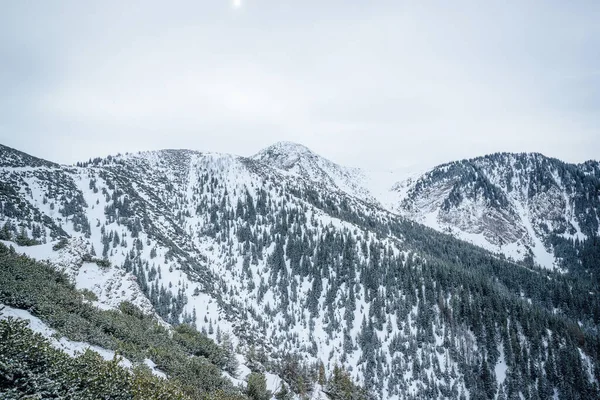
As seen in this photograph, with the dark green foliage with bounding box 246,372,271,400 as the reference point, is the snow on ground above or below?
above

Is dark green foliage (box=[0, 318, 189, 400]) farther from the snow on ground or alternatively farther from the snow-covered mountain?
the snow-covered mountain

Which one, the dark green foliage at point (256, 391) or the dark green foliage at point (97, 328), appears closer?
the dark green foliage at point (97, 328)

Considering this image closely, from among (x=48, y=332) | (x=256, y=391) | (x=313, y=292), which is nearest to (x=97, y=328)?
(x=48, y=332)

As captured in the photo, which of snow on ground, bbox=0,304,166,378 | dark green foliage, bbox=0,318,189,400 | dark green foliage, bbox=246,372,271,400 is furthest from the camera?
dark green foliage, bbox=246,372,271,400

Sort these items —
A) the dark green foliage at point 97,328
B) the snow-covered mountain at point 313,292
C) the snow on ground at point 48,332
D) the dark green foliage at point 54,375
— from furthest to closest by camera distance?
the snow-covered mountain at point 313,292 → the dark green foliage at point 97,328 → the snow on ground at point 48,332 → the dark green foliage at point 54,375

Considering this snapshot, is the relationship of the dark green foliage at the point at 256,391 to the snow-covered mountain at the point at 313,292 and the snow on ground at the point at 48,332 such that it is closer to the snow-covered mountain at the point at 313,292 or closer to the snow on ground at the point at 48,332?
the snow on ground at the point at 48,332

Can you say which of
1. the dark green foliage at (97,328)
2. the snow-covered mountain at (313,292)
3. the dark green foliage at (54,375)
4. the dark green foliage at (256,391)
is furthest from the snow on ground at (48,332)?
the snow-covered mountain at (313,292)

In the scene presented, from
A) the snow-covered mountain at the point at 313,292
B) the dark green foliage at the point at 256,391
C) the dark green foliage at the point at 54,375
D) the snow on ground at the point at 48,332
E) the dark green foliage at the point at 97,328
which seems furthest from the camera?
the snow-covered mountain at the point at 313,292

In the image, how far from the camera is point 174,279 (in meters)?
101

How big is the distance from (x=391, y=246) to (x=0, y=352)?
153649 millimetres

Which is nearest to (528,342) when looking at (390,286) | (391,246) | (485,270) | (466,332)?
(466,332)

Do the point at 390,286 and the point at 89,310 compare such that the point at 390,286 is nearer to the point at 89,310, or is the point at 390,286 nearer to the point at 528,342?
the point at 528,342

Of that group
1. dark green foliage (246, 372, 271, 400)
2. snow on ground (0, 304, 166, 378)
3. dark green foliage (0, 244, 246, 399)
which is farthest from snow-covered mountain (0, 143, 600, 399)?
snow on ground (0, 304, 166, 378)

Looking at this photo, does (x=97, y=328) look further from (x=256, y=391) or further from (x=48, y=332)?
(x=256, y=391)
